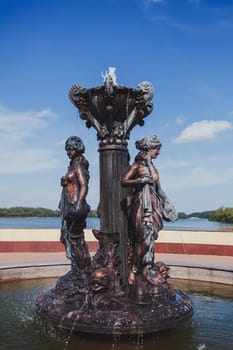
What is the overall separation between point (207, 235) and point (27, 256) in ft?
18.3

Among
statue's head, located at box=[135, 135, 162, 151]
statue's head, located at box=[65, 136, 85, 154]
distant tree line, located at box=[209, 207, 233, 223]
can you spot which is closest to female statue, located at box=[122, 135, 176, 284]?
statue's head, located at box=[135, 135, 162, 151]

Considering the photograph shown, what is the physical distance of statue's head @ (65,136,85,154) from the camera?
5.74 meters

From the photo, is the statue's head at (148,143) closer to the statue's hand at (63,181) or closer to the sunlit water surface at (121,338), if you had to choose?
the statue's hand at (63,181)

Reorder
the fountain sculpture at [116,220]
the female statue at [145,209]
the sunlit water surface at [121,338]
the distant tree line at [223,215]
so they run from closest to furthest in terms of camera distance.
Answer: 1. the sunlit water surface at [121,338]
2. the fountain sculpture at [116,220]
3. the female statue at [145,209]
4. the distant tree line at [223,215]

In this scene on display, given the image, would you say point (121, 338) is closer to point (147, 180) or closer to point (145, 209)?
point (145, 209)

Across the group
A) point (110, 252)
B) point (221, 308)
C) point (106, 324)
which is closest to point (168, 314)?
point (106, 324)

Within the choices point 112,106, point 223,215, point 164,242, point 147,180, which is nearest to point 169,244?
point 164,242

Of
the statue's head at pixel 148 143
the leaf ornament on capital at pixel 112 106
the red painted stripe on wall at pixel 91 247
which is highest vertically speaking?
the leaf ornament on capital at pixel 112 106

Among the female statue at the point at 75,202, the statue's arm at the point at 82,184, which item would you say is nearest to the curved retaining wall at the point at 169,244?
the female statue at the point at 75,202

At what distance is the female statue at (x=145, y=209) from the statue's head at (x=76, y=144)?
0.82 meters

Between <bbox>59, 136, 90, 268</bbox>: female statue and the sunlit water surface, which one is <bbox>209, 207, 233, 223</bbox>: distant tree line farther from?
<bbox>59, 136, 90, 268</bbox>: female statue

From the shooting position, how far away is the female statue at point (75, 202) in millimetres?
5523

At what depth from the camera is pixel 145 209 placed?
536cm

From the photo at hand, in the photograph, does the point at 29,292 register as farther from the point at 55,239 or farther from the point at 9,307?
the point at 55,239
